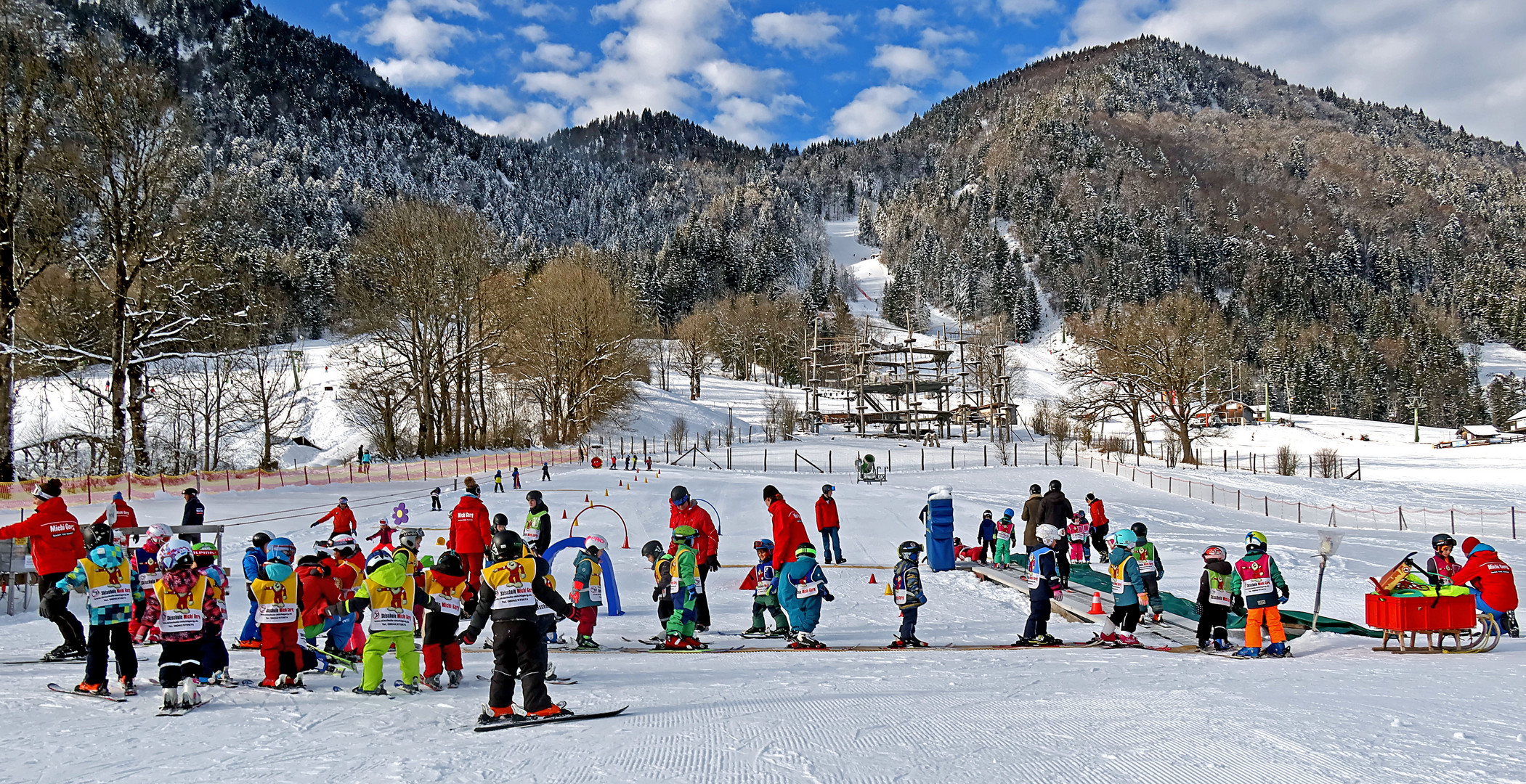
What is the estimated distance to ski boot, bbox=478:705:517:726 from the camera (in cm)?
626

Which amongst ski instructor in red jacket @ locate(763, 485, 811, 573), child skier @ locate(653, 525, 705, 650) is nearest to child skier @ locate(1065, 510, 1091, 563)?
ski instructor in red jacket @ locate(763, 485, 811, 573)

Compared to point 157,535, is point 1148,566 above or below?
below

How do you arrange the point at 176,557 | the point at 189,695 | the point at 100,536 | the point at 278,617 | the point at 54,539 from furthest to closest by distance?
the point at 54,539 → the point at 100,536 → the point at 278,617 → the point at 176,557 → the point at 189,695

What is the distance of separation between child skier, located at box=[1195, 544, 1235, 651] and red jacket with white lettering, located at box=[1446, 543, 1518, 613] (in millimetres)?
2835

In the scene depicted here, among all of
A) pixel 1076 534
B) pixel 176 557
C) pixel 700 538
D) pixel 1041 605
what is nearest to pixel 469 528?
pixel 700 538

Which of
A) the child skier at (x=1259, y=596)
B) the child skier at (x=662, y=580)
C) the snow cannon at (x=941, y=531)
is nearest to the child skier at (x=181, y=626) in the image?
the child skier at (x=662, y=580)

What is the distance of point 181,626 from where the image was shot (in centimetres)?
702

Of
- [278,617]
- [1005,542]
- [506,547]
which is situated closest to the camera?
[506,547]

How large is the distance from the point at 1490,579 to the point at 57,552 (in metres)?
16.0

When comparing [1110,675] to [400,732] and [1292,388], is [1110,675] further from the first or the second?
[1292,388]

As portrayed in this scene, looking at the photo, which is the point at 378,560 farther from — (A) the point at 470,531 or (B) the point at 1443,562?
(B) the point at 1443,562

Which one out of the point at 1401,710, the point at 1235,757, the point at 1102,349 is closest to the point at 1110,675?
the point at 1401,710

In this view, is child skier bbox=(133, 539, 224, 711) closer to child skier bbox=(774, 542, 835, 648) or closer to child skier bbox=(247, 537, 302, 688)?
child skier bbox=(247, 537, 302, 688)

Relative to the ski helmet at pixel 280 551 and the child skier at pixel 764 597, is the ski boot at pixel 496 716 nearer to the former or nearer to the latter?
the ski helmet at pixel 280 551
